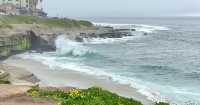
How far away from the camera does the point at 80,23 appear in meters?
109

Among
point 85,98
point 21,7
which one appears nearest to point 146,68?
point 85,98

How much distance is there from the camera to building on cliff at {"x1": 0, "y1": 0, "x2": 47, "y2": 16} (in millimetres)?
121644

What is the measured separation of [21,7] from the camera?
5207 inches

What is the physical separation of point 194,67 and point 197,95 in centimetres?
1754

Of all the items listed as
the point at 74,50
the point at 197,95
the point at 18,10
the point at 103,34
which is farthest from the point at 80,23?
the point at 197,95

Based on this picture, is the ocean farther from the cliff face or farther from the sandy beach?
the cliff face

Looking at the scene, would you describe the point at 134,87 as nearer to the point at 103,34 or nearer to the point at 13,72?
the point at 13,72

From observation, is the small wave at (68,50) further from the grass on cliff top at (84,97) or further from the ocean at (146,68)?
the grass on cliff top at (84,97)

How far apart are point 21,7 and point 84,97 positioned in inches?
4582

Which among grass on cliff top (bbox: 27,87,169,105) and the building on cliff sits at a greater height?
the building on cliff

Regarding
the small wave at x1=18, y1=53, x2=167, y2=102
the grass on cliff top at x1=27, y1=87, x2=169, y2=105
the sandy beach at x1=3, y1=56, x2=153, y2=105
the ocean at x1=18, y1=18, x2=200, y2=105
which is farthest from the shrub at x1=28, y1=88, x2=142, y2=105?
the small wave at x1=18, y1=53, x2=167, y2=102

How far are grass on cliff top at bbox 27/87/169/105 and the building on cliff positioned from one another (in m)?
98.6

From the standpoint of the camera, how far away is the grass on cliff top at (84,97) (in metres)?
18.1

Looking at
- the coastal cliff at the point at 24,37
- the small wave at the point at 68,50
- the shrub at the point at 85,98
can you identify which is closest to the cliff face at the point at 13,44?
the coastal cliff at the point at 24,37
